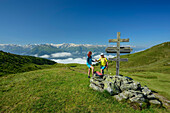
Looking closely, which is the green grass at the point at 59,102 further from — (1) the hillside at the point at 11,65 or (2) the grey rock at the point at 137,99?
(1) the hillside at the point at 11,65

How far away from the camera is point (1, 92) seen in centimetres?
1050

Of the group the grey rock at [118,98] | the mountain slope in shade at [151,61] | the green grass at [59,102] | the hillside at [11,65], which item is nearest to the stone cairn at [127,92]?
the grey rock at [118,98]

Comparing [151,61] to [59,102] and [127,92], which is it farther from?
[59,102]

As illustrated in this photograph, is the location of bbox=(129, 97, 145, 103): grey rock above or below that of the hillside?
below

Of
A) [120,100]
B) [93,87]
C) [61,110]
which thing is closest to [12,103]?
[61,110]

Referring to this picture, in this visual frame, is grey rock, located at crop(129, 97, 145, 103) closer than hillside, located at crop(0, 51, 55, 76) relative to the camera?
Yes

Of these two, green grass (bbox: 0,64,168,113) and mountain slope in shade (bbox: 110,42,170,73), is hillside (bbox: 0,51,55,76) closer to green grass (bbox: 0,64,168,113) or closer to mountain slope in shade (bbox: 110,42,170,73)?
green grass (bbox: 0,64,168,113)

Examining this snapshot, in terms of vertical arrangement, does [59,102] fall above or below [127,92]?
below

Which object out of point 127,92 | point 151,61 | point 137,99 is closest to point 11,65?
point 127,92

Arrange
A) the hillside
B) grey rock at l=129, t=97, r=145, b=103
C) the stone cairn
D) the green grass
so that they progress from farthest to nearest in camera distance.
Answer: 1. the hillside
2. the stone cairn
3. grey rock at l=129, t=97, r=145, b=103
4. the green grass

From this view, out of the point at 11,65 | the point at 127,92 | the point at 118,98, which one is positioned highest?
the point at 11,65

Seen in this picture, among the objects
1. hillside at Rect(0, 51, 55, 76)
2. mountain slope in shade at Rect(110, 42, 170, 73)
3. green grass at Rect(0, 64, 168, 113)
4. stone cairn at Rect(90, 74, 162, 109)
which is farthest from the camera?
mountain slope in shade at Rect(110, 42, 170, 73)

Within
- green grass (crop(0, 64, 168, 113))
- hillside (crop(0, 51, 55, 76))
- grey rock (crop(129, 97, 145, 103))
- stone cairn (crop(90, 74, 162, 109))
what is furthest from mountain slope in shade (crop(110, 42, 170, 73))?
hillside (crop(0, 51, 55, 76))

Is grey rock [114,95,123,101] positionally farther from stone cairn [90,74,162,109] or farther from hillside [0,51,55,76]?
hillside [0,51,55,76]
